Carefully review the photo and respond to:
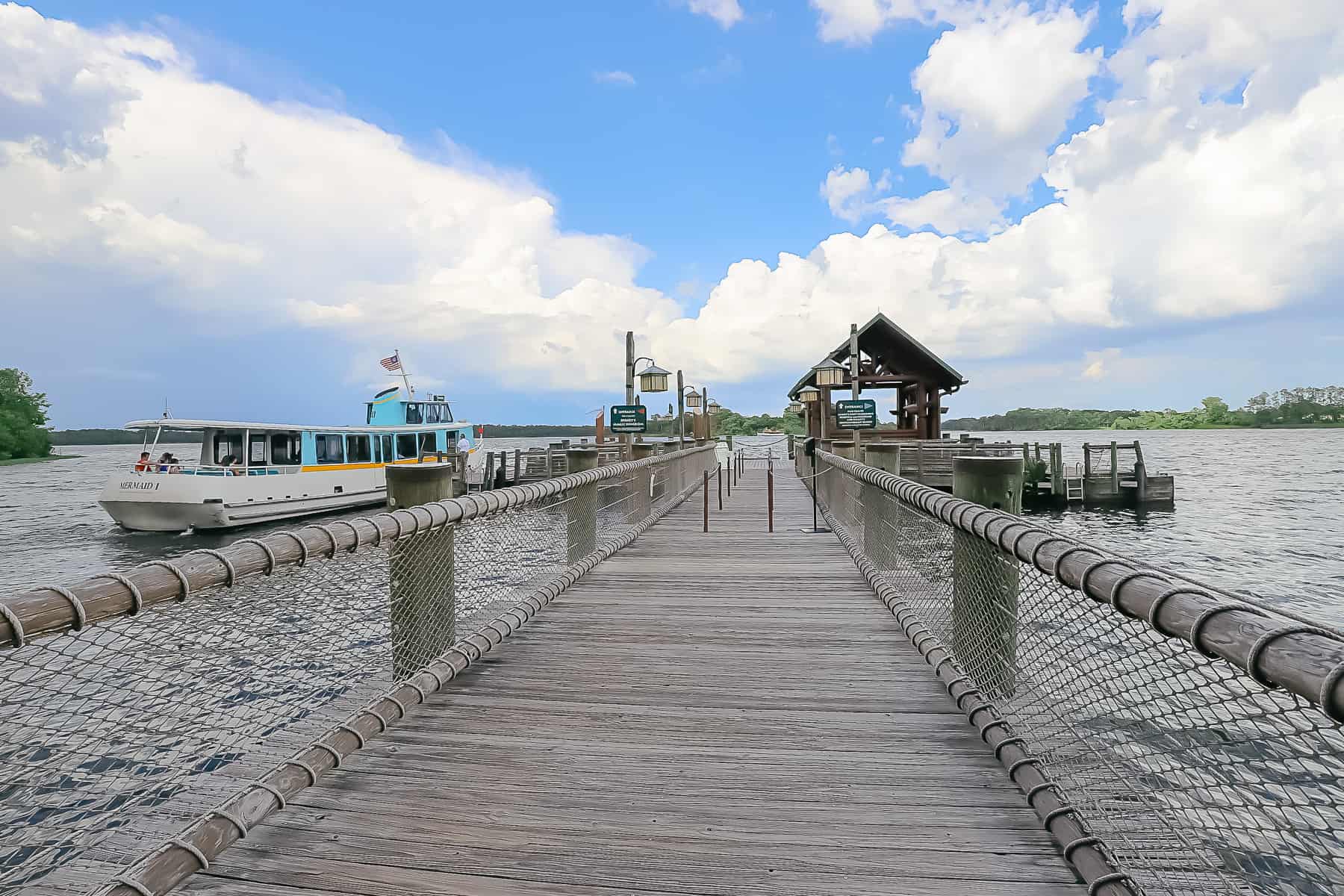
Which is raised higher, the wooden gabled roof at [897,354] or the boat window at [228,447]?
the wooden gabled roof at [897,354]

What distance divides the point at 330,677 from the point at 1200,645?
702 cm

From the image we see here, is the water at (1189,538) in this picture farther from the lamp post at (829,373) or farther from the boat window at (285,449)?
the lamp post at (829,373)

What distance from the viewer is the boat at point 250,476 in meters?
20.3

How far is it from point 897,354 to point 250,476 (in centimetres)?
2065

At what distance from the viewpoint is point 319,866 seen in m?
2.03

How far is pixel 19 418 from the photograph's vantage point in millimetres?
63656

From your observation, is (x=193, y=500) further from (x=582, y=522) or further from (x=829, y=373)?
(x=582, y=522)

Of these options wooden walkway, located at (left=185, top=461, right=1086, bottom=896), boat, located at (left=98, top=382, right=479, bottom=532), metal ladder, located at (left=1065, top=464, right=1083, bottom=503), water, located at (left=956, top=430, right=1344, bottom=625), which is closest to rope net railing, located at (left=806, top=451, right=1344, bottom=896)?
wooden walkway, located at (left=185, top=461, right=1086, bottom=896)

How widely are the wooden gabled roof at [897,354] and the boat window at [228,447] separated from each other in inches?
710

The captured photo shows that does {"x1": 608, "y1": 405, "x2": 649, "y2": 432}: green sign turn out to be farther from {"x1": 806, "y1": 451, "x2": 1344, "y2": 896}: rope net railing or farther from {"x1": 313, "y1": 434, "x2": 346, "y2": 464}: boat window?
{"x1": 313, "y1": 434, "x2": 346, "y2": 464}: boat window

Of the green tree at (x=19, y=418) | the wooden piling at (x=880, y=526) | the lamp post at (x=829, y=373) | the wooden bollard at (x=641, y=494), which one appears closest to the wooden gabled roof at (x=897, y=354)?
the lamp post at (x=829, y=373)

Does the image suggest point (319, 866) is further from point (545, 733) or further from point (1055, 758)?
point (1055, 758)

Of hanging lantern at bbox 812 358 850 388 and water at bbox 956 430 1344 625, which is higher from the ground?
hanging lantern at bbox 812 358 850 388

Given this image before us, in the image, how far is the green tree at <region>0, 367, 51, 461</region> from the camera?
62.8m
